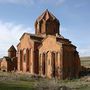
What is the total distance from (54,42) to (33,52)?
571cm

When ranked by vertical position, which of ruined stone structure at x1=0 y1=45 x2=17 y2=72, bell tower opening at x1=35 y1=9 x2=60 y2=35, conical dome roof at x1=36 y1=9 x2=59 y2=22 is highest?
conical dome roof at x1=36 y1=9 x2=59 y2=22

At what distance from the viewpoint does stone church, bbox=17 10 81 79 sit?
4800cm

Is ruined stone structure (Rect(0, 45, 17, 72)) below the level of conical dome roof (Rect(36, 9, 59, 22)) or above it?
below

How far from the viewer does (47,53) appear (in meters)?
50.6

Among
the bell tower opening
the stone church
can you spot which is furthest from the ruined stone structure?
the bell tower opening

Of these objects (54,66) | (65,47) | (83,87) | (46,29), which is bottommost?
(83,87)

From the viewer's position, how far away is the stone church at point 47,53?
48000mm

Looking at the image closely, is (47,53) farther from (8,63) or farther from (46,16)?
(8,63)

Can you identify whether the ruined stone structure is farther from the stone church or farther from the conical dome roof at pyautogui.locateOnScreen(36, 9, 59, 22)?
the conical dome roof at pyautogui.locateOnScreen(36, 9, 59, 22)

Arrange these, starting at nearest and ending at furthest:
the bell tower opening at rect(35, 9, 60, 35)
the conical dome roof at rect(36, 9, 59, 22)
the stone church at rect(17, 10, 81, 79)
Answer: the stone church at rect(17, 10, 81, 79) → the bell tower opening at rect(35, 9, 60, 35) → the conical dome roof at rect(36, 9, 59, 22)

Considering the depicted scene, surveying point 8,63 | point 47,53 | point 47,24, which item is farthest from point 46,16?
point 8,63

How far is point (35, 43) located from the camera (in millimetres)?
53125

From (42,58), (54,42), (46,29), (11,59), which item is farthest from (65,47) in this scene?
(11,59)

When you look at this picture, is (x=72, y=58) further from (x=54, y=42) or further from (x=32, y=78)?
(x=32, y=78)
